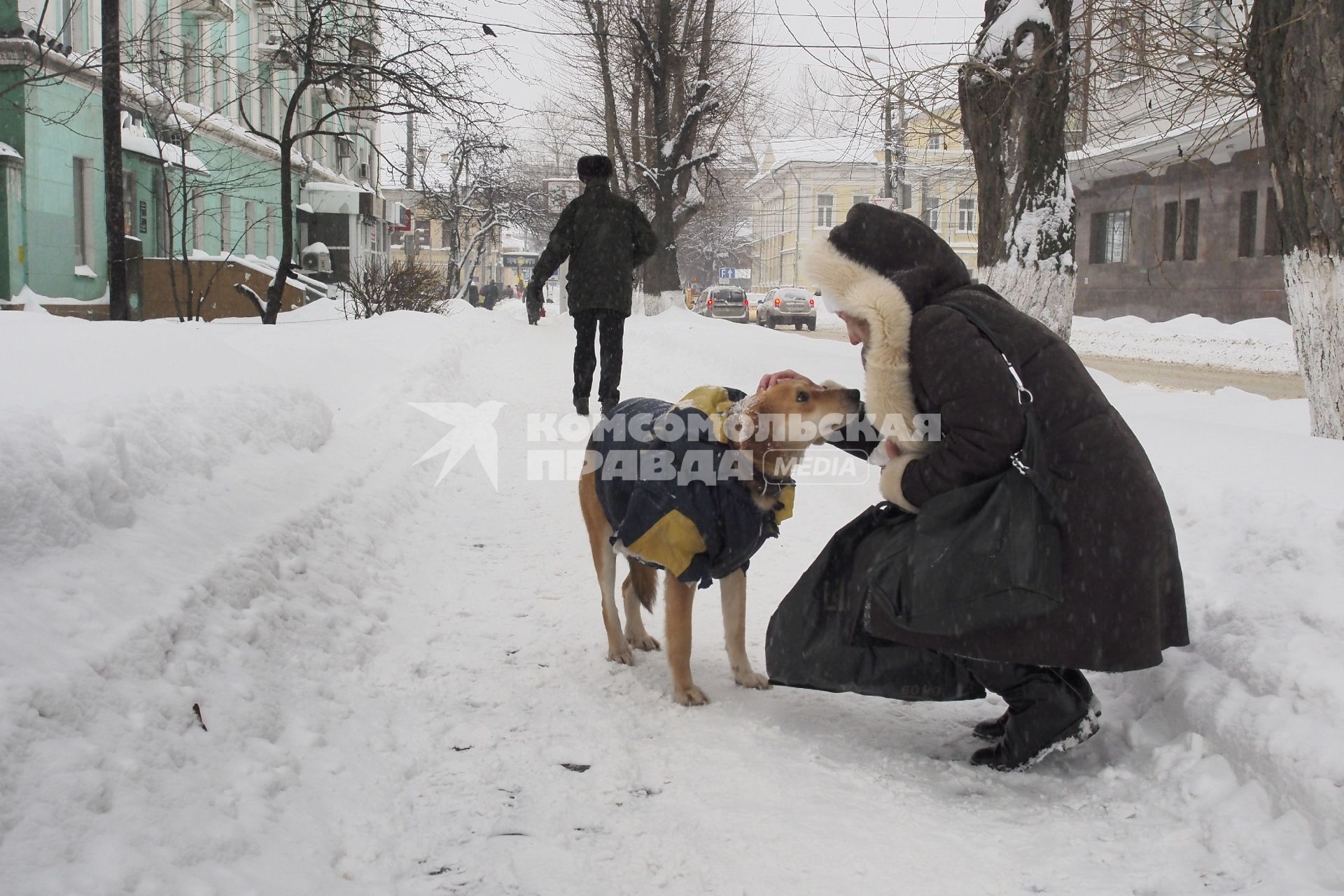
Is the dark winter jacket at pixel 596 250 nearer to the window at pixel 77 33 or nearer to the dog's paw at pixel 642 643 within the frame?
the dog's paw at pixel 642 643

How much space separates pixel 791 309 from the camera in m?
39.5

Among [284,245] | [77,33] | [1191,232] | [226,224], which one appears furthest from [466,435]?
[226,224]

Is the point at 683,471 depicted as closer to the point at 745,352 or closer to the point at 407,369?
the point at 407,369

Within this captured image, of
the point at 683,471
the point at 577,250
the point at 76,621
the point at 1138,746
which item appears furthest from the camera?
the point at 577,250

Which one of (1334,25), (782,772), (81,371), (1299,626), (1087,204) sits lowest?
(782,772)

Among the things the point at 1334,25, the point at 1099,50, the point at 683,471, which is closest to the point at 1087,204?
the point at 1099,50

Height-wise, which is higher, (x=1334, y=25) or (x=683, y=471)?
(x=1334, y=25)

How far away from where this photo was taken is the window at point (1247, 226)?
83.8 ft

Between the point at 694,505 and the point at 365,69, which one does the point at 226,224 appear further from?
the point at 694,505

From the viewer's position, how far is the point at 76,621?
2699mm

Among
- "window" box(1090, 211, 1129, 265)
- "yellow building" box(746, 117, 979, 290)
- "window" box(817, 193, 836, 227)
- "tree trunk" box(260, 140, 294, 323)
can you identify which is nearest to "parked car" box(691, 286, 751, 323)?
"yellow building" box(746, 117, 979, 290)

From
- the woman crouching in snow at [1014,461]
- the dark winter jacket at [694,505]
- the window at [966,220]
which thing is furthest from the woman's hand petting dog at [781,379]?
the window at [966,220]

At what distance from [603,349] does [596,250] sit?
900mm

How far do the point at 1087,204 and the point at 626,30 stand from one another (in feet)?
53.7
